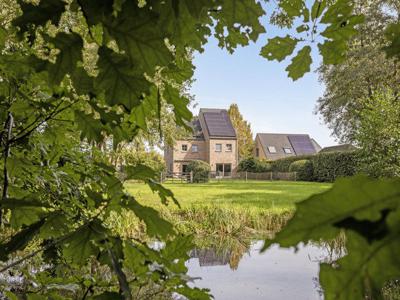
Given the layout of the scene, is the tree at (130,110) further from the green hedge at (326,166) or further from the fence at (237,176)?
the fence at (237,176)

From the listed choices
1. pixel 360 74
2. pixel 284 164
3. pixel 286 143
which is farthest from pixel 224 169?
pixel 360 74

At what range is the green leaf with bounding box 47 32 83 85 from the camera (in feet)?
2.10

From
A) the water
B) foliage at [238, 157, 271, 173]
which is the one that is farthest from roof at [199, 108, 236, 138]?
the water

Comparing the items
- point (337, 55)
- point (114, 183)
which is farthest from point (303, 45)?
point (114, 183)

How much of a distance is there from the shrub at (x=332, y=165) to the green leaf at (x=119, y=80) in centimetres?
1957

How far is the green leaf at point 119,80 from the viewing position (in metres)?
0.63

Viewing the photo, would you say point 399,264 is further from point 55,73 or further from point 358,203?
point 55,73

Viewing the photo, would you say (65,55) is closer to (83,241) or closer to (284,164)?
(83,241)

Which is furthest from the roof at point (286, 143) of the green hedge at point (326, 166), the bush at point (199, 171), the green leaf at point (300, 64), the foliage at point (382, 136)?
the green leaf at point (300, 64)

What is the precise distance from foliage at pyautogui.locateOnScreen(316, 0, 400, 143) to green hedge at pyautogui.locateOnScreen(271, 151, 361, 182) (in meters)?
1.32

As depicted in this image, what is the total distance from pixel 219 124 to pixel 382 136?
2322cm

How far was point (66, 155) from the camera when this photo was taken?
63.5 inches

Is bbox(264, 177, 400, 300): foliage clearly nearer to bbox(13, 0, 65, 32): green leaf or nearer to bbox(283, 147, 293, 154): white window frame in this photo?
bbox(13, 0, 65, 32): green leaf

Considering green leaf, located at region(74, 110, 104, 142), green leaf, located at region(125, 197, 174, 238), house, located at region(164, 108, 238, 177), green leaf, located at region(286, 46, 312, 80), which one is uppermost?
house, located at region(164, 108, 238, 177)
